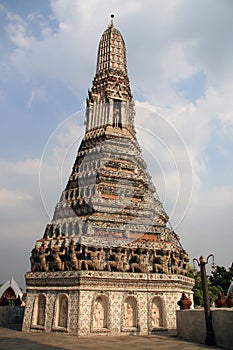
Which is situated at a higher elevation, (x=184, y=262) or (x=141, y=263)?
(x=184, y=262)

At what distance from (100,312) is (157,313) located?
396 centimetres

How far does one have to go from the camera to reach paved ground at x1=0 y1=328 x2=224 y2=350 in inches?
611

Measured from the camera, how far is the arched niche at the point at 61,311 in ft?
68.0

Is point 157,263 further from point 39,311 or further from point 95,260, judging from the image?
point 39,311

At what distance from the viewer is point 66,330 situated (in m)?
19.9

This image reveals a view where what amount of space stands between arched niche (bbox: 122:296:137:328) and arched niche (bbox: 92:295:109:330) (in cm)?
121

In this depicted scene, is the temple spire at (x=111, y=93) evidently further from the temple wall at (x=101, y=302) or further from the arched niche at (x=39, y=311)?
the arched niche at (x=39, y=311)

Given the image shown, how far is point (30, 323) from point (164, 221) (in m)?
13.3

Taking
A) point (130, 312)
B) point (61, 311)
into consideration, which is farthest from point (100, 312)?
point (61, 311)

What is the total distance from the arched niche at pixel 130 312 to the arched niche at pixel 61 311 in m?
3.72

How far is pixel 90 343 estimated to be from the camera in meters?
17.0

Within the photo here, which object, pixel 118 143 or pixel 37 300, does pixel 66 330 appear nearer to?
pixel 37 300

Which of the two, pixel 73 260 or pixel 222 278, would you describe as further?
pixel 222 278

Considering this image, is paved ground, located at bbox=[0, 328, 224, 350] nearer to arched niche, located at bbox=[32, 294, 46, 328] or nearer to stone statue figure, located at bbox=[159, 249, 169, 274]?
arched niche, located at bbox=[32, 294, 46, 328]
